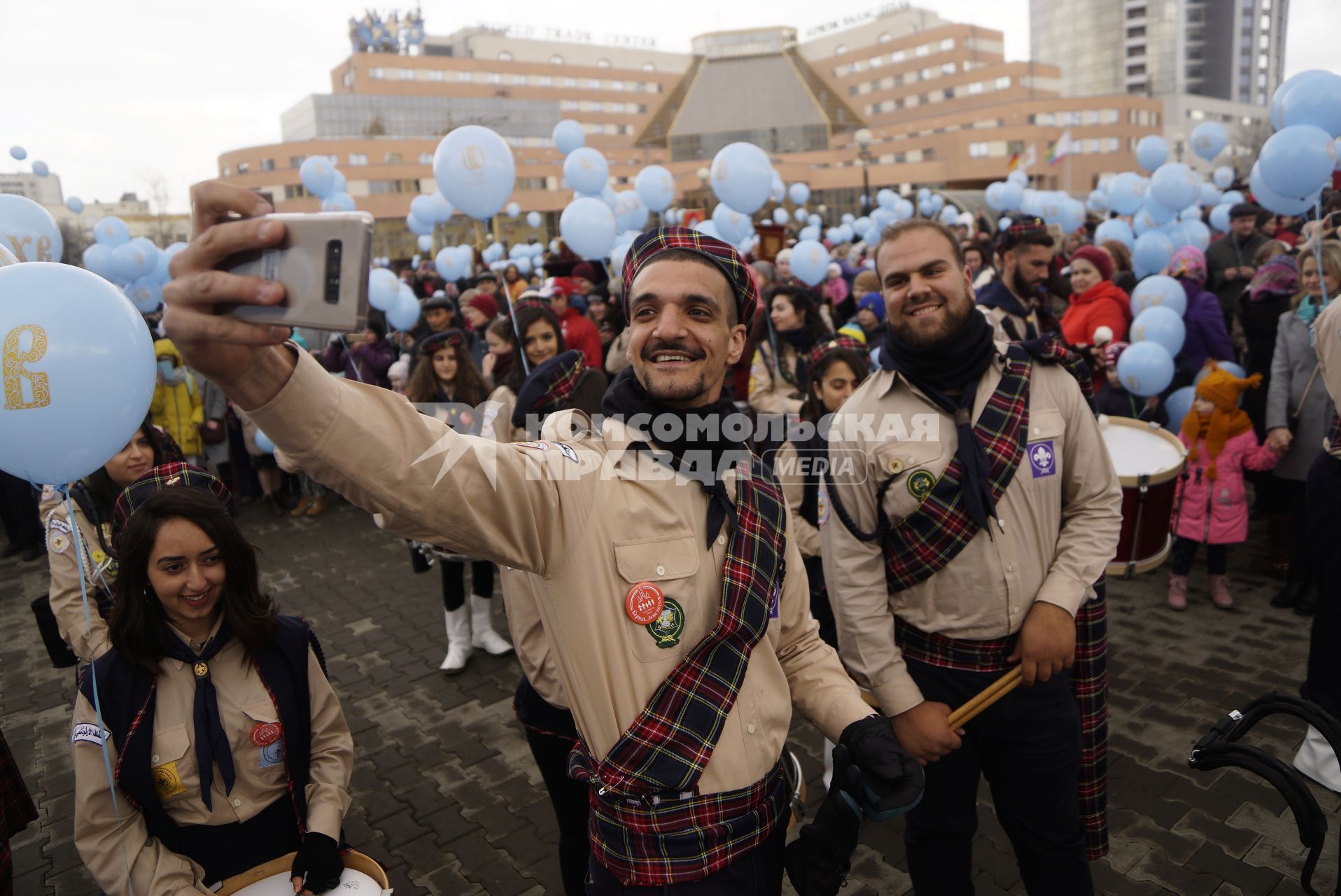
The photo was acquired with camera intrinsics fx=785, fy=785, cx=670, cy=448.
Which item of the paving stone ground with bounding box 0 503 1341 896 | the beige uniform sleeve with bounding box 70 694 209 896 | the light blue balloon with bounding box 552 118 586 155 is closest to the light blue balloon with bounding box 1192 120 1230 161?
the paving stone ground with bounding box 0 503 1341 896

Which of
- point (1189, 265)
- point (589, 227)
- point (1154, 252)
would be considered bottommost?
point (1189, 265)

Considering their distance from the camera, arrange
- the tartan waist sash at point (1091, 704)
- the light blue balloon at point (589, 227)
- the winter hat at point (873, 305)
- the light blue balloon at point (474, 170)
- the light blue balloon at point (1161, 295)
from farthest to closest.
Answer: the light blue balloon at point (589, 227)
the winter hat at point (873, 305)
the light blue balloon at point (474, 170)
the light blue balloon at point (1161, 295)
the tartan waist sash at point (1091, 704)

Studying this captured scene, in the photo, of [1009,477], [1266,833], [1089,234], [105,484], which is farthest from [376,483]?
[1089,234]

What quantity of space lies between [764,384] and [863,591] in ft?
10.8

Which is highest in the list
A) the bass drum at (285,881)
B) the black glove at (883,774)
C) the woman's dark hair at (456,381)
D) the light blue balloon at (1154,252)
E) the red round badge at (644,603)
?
the light blue balloon at (1154,252)

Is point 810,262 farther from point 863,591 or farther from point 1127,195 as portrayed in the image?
point 863,591

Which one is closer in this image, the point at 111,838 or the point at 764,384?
the point at 111,838

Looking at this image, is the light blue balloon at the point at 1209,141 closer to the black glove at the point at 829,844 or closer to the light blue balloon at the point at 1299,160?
the light blue balloon at the point at 1299,160

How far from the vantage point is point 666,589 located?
153 cm

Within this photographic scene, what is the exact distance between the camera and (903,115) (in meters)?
69.9

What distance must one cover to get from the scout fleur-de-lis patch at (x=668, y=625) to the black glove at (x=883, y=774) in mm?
491

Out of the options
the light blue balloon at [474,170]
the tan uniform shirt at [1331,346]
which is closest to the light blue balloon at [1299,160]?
the tan uniform shirt at [1331,346]

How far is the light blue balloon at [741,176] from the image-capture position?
8727 mm

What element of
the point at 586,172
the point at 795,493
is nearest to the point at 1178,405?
the point at 795,493
